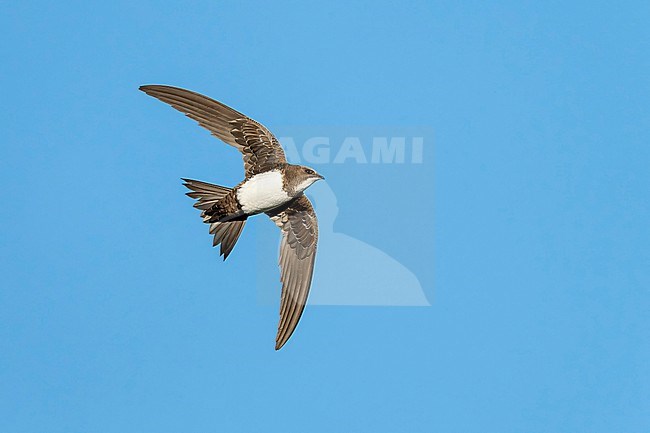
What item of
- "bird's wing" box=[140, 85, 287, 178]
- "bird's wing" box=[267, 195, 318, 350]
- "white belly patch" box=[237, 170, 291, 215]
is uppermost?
"bird's wing" box=[140, 85, 287, 178]

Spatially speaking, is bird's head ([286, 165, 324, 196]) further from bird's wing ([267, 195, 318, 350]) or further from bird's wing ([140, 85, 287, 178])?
bird's wing ([267, 195, 318, 350])

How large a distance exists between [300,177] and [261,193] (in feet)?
0.81

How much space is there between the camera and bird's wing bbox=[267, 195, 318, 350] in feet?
22.7

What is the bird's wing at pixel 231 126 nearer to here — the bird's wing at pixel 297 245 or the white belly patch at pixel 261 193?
the white belly patch at pixel 261 193

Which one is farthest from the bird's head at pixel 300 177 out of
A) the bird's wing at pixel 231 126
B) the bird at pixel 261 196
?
the bird's wing at pixel 231 126

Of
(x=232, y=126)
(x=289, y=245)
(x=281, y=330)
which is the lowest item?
(x=281, y=330)

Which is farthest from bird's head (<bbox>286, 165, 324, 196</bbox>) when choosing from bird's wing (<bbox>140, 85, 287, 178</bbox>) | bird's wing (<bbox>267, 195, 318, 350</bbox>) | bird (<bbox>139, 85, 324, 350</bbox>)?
bird's wing (<bbox>267, 195, 318, 350</bbox>)

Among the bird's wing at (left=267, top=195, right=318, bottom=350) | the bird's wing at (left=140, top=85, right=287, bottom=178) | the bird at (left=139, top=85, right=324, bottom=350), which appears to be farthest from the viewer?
the bird's wing at (left=267, top=195, right=318, bottom=350)

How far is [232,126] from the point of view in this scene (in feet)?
22.5

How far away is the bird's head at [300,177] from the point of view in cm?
636

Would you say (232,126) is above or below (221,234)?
above

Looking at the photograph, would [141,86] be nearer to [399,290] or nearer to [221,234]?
[221,234]

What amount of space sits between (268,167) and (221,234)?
525 millimetres

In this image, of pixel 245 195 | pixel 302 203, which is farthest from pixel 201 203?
pixel 302 203
